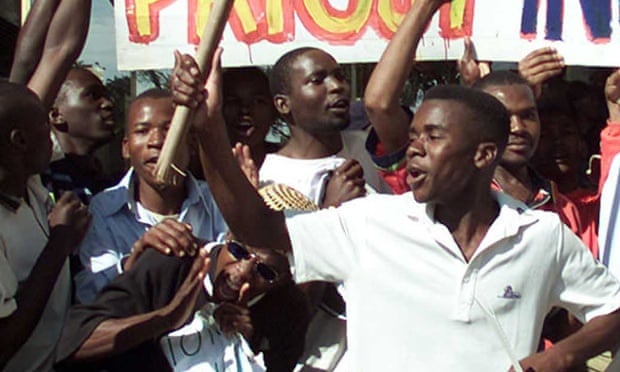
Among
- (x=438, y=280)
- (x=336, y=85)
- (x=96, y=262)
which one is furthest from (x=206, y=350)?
(x=336, y=85)

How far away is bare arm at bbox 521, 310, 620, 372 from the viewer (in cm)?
245

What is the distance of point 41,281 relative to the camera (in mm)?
2490

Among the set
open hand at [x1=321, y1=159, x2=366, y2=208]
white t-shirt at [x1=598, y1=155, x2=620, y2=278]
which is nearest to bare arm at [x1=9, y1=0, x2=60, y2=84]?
open hand at [x1=321, y1=159, x2=366, y2=208]

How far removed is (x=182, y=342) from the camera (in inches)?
105

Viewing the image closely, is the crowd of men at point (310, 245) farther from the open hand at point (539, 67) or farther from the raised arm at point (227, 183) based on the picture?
the open hand at point (539, 67)

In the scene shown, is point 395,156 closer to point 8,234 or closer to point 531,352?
point 531,352

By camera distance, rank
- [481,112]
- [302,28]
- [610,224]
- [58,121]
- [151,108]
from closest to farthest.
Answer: [481,112], [610,224], [151,108], [58,121], [302,28]

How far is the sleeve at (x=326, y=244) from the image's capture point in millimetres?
2416

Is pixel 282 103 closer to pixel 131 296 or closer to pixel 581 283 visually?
pixel 131 296

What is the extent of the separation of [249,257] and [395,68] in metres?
0.77

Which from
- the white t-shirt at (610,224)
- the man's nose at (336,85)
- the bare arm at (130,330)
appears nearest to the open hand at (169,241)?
the bare arm at (130,330)

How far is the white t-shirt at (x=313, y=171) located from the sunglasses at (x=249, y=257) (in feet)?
1.40

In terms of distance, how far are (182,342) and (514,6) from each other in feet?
6.39

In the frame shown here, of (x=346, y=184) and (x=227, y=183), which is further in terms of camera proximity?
(x=346, y=184)
